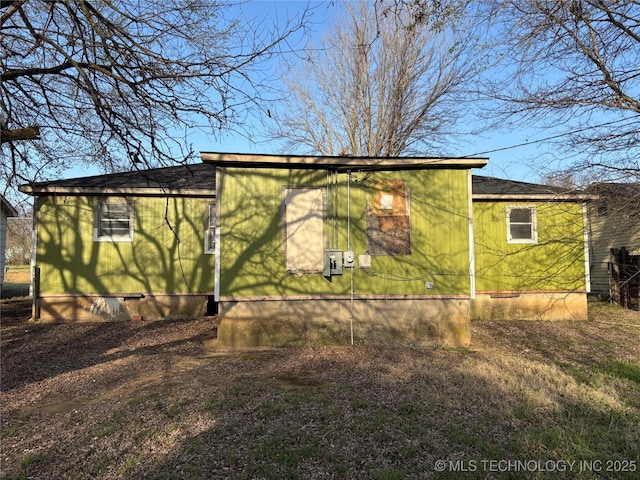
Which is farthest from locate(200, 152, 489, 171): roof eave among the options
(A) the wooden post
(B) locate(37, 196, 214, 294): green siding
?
(A) the wooden post

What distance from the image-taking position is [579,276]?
1163 centimetres

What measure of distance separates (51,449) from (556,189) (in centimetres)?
1151

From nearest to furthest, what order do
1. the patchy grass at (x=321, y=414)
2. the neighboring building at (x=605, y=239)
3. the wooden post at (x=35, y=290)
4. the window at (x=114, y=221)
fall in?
the patchy grass at (x=321, y=414)
the wooden post at (x=35, y=290)
the window at (x=114, y=221)
the neighboring building at (x=605, y=239)

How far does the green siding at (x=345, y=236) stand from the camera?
26.7 ft

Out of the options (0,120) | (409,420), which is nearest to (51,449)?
(409,420)

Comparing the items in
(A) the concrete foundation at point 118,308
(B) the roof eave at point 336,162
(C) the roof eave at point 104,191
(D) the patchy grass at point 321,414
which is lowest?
(D) the patchy grass at point 321,414

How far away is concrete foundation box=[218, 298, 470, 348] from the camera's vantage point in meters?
8.09

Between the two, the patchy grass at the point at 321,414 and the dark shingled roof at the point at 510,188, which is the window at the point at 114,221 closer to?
the patchy grass at the point at 321,414

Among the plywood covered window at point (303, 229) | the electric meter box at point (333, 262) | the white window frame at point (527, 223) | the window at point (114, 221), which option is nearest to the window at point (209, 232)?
the window at point (114, 221)

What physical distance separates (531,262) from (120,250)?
1119 centimetres

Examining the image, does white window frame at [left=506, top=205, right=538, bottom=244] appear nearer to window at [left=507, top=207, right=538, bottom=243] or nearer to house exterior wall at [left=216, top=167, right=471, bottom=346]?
window at [left=507, top=207, right=538, bottom=243]

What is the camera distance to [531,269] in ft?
38.2

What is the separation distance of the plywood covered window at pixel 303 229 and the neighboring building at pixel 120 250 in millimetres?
3728

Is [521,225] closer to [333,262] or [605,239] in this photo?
[333,262]
